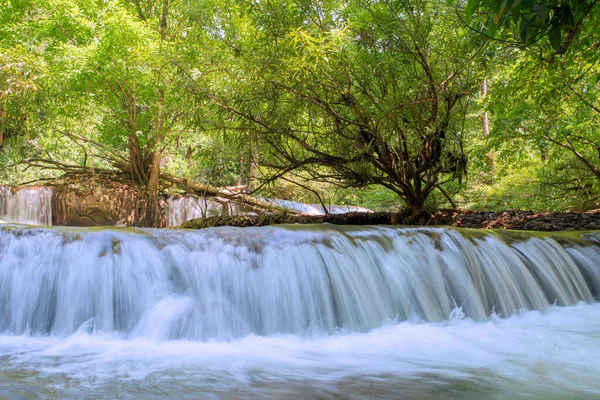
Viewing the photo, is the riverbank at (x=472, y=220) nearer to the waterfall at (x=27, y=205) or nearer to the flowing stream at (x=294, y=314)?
the flowing stream at (x=294, y=314)

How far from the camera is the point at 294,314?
4.78 m

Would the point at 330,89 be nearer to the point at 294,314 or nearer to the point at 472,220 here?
the point at 472,220

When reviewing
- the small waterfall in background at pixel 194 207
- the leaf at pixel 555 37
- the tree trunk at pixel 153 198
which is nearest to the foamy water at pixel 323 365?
the leaf at pixel 555 37

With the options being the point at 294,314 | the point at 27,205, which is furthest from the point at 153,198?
the point at 294,314

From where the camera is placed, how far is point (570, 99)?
8695 mm

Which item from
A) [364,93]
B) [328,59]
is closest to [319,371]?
[328,59]

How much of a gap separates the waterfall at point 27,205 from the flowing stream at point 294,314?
8.78 m

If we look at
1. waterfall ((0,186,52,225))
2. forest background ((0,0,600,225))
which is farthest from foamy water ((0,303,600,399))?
waterfall ((0,186,52,225))

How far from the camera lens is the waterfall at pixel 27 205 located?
12.7m

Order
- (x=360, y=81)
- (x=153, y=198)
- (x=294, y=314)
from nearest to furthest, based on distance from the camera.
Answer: (x=294, y=314) → (x=360, y=81) → (x=153, y=198)

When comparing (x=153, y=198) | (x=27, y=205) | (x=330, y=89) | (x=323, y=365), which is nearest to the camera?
(x=323, y=365)

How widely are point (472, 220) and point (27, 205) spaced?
10.9 metres

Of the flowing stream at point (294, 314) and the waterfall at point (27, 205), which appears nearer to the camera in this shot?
the flowing stream at point (294, 314)

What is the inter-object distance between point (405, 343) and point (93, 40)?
12273 millimetres
